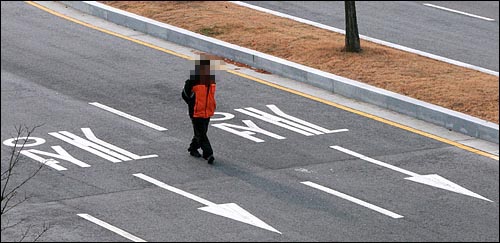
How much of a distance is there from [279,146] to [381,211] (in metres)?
2.85

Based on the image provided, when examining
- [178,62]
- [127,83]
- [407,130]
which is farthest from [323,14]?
[407,130]

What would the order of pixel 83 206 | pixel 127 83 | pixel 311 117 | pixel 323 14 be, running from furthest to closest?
pixel 323 14, pixel 127 83, pixel 311 117, pixel 83 206

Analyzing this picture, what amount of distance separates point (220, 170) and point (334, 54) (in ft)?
20.1

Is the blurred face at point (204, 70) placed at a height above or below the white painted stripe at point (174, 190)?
above

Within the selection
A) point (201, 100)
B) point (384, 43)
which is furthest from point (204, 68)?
point (384, 43)

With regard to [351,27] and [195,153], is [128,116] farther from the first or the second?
[351,27]

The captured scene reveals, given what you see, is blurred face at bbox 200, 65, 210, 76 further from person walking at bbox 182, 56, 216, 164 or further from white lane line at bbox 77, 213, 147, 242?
white lane line at bbox 77, 213, 147, 242

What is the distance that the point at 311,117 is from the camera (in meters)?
17.4

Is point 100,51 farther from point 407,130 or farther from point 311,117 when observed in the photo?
point 407,130

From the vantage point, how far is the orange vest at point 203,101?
1515cm

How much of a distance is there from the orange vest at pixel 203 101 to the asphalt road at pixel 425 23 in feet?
23.7

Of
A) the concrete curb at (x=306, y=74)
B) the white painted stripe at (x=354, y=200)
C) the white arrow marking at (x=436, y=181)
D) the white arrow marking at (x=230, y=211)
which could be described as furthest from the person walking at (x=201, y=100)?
the concrete curb at (x=306, y=74)

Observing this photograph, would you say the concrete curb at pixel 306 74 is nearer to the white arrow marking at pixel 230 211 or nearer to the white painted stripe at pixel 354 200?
the white painted stripe at pixel 354 200

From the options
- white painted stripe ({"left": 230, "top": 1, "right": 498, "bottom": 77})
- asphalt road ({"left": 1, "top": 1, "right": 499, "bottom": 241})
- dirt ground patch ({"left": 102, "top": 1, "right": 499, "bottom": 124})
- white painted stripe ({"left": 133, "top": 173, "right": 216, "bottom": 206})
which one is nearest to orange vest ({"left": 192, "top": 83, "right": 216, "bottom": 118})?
asphalt road ({"left": 1, "top": 1, "right": 499, "bottom": 241})
